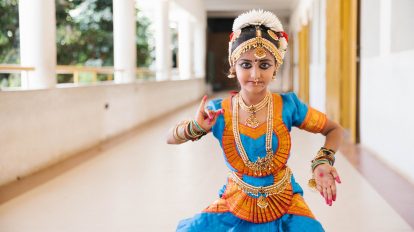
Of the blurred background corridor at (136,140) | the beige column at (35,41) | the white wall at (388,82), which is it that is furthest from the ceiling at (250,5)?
the beige column at (35,41)

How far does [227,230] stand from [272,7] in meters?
17.7

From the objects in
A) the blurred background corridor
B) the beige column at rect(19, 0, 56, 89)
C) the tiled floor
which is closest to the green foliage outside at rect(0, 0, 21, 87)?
the blurred background corridor

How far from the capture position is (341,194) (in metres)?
3.70

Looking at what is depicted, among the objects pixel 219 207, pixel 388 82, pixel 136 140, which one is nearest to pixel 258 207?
pixel 219 207

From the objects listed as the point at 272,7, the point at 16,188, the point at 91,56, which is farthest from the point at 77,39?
the point at 272,7

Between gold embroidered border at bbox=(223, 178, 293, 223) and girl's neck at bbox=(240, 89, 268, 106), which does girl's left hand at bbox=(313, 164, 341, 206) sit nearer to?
gold embroidered border at bbox=(223, 178, 293, 223)

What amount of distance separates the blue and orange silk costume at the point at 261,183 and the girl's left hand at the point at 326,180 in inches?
6.8

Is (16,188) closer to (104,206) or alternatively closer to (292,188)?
(104,206)

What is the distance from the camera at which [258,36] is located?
72.7 inches

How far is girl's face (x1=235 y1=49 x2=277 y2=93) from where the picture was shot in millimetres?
1830

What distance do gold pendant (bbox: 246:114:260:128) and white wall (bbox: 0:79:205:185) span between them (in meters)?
2.78

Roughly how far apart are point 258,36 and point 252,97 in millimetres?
221

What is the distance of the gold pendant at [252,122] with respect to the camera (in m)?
1.89

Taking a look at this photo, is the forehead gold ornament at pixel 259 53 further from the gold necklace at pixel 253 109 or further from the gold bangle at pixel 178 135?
the gold bangle at pixel 178 135
